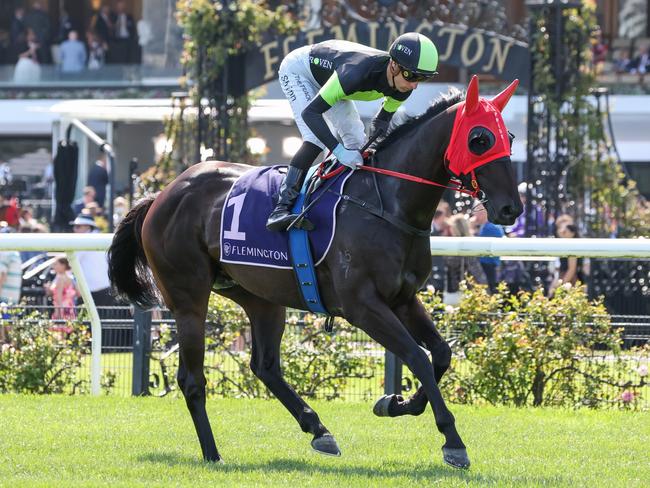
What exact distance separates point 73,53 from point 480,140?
23069mm

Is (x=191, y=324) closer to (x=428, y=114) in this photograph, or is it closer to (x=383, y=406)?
(x=383, y=406)

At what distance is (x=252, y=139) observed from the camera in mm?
14055

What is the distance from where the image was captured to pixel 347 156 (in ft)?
19.8

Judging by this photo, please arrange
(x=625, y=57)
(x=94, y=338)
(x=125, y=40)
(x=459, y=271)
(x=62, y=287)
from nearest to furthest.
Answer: (x=94, y=338) < (x=459, y=271) < (x=62, y=287) < (x=625, y=57) < (x=125, y=40)

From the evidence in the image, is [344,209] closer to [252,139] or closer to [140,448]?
[140,448]

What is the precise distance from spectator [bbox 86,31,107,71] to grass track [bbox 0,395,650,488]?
20.6 meters

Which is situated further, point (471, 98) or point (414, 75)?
point (414, 75)

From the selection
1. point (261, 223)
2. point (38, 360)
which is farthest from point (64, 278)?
point (261, 223)

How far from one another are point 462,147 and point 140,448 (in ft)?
6.80

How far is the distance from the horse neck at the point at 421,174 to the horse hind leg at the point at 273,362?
3.55 ft

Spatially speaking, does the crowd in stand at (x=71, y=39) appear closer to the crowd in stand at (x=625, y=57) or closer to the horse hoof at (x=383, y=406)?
the crowd in stand at (x=625, y=57)

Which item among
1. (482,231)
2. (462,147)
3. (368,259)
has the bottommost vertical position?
(482,231)

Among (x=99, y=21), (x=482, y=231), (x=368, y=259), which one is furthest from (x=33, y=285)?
(x=99, y=21)

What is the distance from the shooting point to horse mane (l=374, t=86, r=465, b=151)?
6.07 metres
